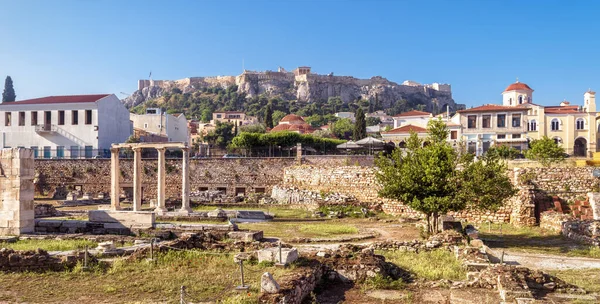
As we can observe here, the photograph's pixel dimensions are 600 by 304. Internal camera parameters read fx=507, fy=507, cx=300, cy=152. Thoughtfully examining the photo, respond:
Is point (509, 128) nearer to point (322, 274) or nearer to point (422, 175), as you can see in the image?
point (422, 175)

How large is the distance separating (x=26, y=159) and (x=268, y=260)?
12821 millimetres

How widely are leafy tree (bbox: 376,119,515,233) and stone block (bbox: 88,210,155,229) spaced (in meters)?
10.6

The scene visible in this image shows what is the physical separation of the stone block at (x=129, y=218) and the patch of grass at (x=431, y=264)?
11122 mm

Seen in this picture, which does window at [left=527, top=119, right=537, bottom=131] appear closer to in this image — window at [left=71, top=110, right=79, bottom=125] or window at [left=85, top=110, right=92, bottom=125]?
window at [left=85, top=110, right=92, bottom=125]

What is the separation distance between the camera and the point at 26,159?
2125 cm

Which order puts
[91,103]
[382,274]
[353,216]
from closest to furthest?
1. [382,274]
2. [353,216]
3. [91,103]

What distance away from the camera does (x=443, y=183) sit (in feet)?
68.9

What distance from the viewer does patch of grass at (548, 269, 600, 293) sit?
13.2 metres

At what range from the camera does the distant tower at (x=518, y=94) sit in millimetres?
76312

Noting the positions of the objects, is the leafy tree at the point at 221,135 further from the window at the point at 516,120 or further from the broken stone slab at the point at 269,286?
the broken stone slab at the point at 269,286

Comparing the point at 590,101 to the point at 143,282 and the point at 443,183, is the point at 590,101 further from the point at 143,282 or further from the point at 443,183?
the point at 143,282

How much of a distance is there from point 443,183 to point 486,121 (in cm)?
3801

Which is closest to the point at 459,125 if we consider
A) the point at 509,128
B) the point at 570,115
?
the point at 509,128

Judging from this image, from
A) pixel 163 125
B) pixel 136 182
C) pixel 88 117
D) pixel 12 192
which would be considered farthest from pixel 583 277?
pixel 163 125
